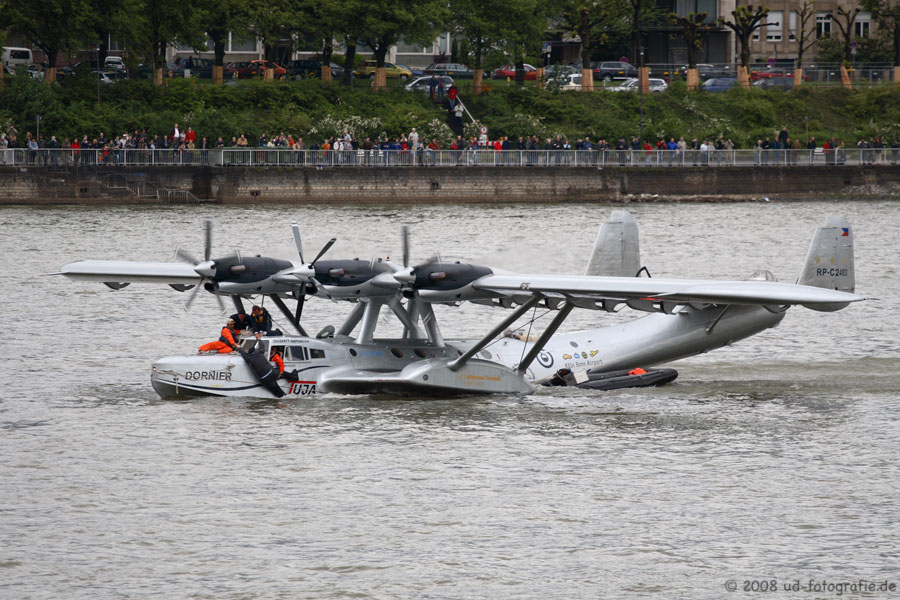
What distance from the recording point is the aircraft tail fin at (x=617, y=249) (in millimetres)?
28359

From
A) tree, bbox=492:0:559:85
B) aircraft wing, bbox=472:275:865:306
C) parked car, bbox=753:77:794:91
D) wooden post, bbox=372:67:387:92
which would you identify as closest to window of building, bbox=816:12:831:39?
parked car, bbox=753:77:794:91

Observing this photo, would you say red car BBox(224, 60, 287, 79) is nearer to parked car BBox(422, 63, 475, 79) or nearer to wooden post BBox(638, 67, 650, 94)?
parked car BBox(422, 63, 475, 79)

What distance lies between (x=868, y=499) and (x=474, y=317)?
70.1ft

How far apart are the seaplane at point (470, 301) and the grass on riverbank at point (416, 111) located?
160 ft

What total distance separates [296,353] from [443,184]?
46.8 metres

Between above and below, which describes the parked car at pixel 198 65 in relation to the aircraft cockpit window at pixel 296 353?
above

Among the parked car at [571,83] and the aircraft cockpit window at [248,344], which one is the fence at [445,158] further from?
the aircraft cockpit window at [248,344]

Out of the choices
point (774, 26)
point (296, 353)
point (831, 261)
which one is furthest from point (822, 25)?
point (296, 353)

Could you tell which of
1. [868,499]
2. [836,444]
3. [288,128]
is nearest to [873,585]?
[868,499]

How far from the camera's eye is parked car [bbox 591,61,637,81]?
9719 centimetres

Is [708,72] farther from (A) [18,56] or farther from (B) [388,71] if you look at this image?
(A) [18,56]

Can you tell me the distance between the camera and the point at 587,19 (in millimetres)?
90812

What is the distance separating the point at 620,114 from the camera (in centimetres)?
8562

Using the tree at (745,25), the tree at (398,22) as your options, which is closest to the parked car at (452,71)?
the tree at (398,22)
